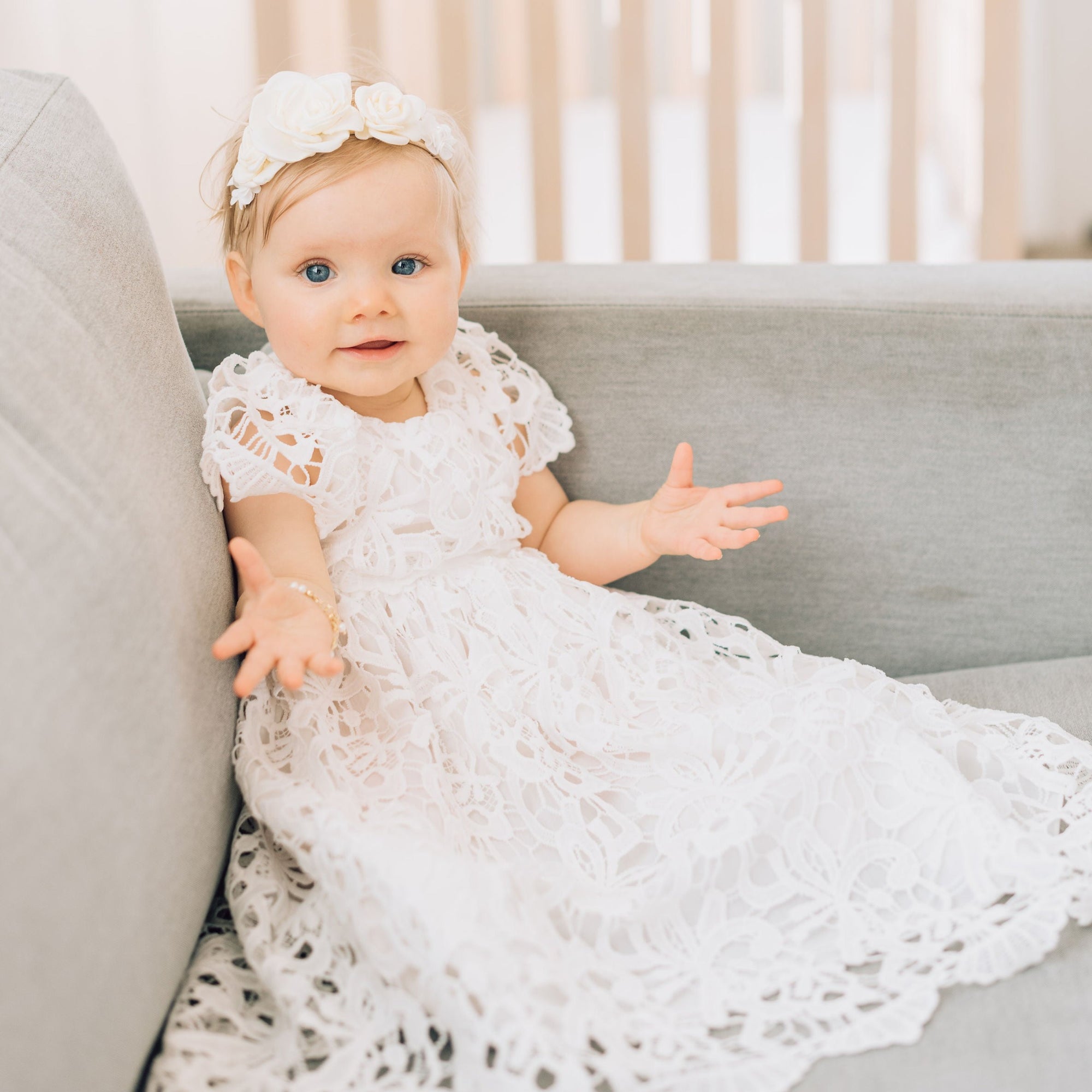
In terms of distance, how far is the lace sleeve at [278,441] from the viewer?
837 millimetres

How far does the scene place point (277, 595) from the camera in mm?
779

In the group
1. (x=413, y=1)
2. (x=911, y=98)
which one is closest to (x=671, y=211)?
(x=413, y=1)

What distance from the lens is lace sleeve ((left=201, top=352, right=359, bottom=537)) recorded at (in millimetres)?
837

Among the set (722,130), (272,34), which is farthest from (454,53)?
(722,130)

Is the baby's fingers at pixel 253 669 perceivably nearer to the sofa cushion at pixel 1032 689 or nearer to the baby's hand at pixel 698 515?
the baby's hand at pixel 698 515

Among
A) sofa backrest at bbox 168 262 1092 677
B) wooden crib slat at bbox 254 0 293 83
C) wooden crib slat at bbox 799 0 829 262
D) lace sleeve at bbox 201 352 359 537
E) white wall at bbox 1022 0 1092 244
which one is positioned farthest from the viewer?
white wall at bbox 1022 0 1092 244

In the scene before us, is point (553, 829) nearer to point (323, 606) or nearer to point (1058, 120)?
point (323, 606)

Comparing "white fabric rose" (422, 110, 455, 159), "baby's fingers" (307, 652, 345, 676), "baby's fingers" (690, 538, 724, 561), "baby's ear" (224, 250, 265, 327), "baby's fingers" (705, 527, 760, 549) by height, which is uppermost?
"white fabric rose" (422, 110, 455, 159)

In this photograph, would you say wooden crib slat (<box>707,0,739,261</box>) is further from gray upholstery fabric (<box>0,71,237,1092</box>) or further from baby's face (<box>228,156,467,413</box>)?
gray upholstery fabric (<box>0,71,237,1092</box>)

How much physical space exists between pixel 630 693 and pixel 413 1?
2.14 m

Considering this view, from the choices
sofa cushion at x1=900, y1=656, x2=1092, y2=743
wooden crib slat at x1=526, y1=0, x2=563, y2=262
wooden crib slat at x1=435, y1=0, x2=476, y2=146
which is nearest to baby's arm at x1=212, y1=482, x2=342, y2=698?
sofa cushion at x1=900, y1=656, x2=1092, y2=743

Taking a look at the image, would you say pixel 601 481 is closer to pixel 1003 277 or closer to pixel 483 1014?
pixel 1003 277

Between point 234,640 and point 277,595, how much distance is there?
57 mm

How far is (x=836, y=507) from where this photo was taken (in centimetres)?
111
